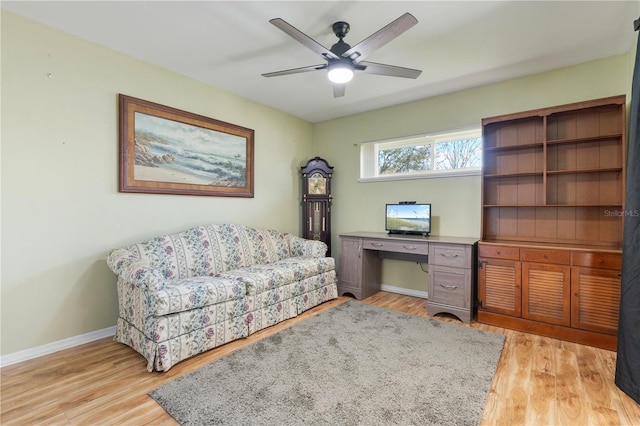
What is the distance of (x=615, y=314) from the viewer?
243cm

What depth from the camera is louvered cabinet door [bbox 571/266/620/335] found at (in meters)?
2.44

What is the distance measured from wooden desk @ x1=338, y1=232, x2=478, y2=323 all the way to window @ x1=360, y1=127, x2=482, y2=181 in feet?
3.08

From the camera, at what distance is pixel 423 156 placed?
13.3 feet

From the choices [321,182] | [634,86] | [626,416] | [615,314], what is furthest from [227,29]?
[615,314]

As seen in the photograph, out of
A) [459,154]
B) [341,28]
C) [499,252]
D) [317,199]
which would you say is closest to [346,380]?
[499,252]

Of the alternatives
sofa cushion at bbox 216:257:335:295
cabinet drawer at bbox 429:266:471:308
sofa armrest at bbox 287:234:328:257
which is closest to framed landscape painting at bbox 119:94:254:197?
sofa armrest at bbox 287:234:328:257

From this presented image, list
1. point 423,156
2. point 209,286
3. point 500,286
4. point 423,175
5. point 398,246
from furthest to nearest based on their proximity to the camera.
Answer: point 423,156 → point 423,175 → point 398,246 → point 500,286 → point 209,286

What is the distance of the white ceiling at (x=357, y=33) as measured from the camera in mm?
2164

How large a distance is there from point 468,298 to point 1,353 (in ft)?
12.9

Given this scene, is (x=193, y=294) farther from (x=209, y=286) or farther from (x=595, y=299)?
(x=595, y=299)

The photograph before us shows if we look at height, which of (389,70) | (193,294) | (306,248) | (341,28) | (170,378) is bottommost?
(170,378)

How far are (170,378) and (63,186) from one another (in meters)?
1.81

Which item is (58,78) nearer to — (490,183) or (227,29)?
(227,29)

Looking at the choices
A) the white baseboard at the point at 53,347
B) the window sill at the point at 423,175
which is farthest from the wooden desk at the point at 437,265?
the white baseboard at the point at 53,347
